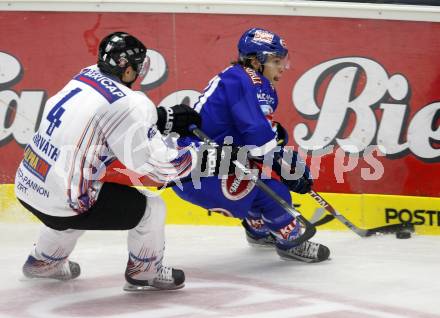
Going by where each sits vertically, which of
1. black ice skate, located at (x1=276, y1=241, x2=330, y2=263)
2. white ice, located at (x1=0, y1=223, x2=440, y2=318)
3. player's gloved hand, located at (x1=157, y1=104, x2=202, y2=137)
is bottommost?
white ice, located at (x1=0, y1=223, x2=440, y2=318)

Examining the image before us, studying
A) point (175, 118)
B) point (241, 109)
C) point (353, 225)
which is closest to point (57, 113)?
point (175, 118)

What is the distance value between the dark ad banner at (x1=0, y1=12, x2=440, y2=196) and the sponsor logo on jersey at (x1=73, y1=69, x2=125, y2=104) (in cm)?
169

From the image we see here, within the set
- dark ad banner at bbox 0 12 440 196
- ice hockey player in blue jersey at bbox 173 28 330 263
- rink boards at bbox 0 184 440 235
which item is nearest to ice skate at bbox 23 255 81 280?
ice hockey player in blue jersey at bbox 173 28 330 263

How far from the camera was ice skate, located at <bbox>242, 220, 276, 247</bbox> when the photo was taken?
476 centimetres

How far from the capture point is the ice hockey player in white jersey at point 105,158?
141 inches

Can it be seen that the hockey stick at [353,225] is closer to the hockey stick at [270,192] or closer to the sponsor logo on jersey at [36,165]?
the hockey stick at [270,192]

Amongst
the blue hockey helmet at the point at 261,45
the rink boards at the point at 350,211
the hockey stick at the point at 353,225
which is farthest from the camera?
the rink boards at the point at 350,211

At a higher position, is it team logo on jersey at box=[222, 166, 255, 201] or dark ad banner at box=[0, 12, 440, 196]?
dark ad banner at box=[0, 12, 440, 196]

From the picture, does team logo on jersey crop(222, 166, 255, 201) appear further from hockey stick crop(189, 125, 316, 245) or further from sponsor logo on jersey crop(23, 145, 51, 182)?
sponsor logo on jersey crop(23, 145, 51, 182)

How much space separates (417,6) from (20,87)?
2.13 m

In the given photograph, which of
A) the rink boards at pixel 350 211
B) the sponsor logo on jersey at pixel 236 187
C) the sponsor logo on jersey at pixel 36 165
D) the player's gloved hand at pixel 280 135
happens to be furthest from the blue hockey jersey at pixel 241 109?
the rink boards at pixel 350 211

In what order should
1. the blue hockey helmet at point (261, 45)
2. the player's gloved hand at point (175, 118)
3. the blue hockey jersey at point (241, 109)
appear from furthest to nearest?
the blue hockey helmet at point (261, 45) → the blue hockey jersey at point (241, 109) → the player's gloved hand at point (175, 118)

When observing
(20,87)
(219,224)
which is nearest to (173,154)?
(219,224)

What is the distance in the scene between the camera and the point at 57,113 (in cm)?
361
